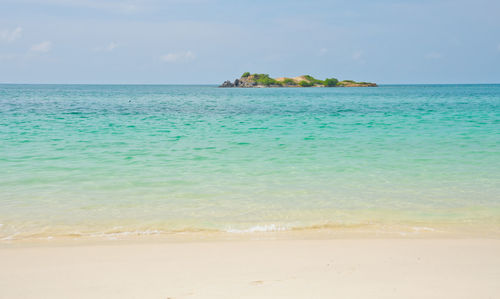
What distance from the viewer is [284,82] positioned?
7343 inches

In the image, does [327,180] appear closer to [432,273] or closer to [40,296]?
[432,273]

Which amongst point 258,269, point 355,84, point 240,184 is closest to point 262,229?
point 258,269

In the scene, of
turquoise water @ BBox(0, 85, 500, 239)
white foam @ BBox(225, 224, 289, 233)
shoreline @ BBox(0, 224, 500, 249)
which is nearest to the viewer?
shoreline @ BBox(0, 224, 500, 249)

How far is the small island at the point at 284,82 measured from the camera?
181 m

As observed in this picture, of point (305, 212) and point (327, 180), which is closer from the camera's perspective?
point (305, 212)

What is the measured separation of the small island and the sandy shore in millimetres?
176366

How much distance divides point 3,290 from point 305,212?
4.76m

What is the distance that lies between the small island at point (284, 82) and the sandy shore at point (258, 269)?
176366mm

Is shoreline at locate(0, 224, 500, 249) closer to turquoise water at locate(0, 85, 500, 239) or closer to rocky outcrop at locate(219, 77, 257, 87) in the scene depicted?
turquoise water at locate(0, 85, 500, 239)

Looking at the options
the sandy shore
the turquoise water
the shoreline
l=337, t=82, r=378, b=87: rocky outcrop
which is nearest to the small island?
l=337, t=82, r=378, b=87: rocky outcrop

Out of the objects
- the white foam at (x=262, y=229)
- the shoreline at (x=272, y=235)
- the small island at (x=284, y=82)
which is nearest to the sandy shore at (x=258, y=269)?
the shoreline at (x=272, y=235)

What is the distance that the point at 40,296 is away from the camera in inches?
159

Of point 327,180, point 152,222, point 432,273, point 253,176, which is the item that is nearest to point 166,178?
point 253,176

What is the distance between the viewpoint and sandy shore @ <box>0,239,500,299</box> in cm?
411
